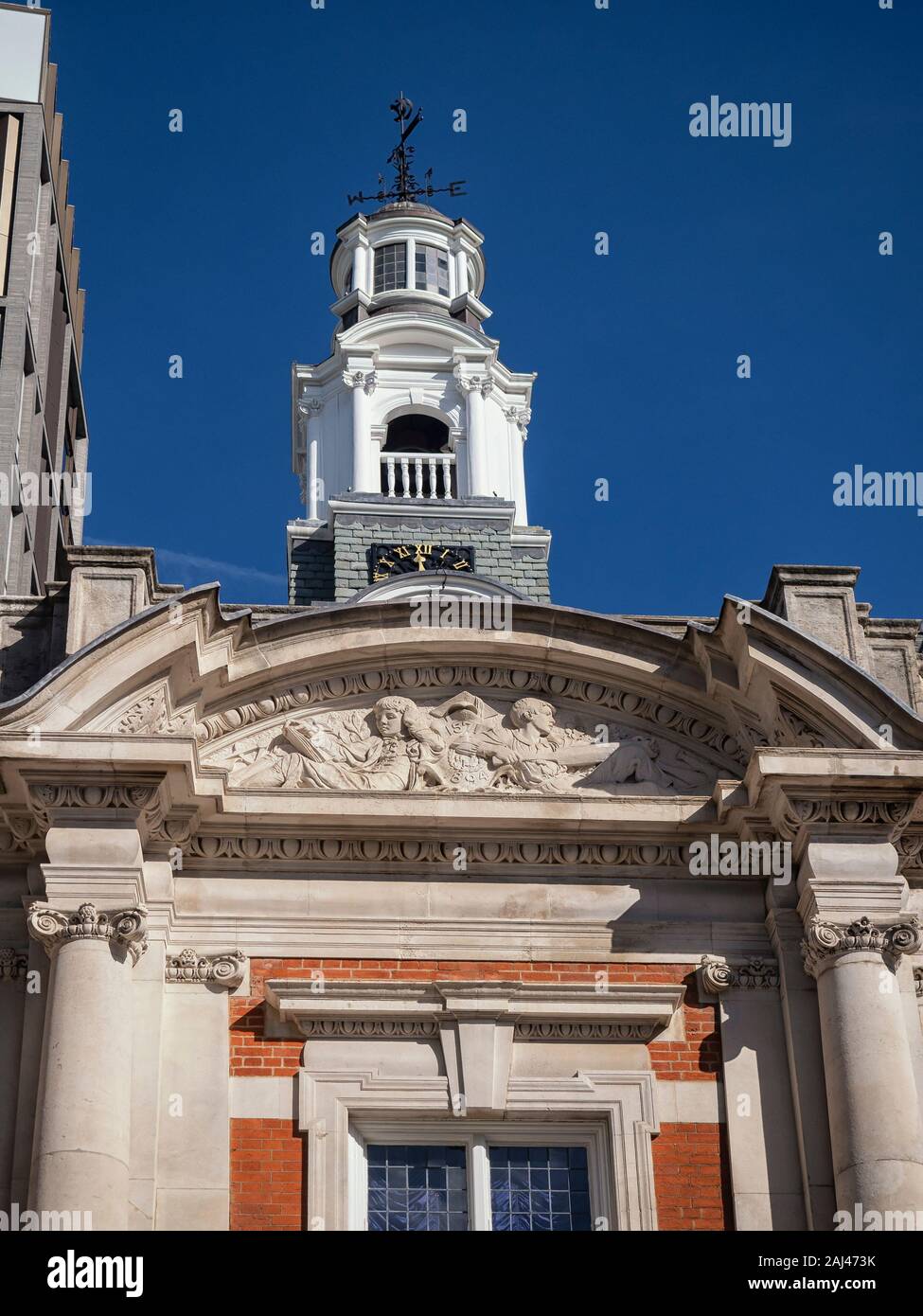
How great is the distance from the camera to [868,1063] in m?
13.6

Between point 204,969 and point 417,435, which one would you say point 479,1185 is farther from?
point 417,435

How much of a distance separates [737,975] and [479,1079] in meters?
1.96

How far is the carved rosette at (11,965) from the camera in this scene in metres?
14.1

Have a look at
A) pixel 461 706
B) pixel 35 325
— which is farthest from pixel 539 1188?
pixel 35 325

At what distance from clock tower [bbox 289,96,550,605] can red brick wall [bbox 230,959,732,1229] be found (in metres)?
19.4

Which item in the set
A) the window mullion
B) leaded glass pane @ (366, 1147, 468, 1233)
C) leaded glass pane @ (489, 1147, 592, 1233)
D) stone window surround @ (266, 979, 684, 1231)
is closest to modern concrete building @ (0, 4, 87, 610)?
stone window surround @ (266, 979, 684, 1231)

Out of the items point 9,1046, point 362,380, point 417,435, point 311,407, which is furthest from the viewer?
point 417,435

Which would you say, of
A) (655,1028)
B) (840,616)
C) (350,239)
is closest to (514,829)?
(655,1028)

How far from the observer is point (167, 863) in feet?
48.1

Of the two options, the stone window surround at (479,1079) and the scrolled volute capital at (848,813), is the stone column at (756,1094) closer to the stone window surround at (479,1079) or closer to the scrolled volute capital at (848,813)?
the stone window surround at (479,1079)

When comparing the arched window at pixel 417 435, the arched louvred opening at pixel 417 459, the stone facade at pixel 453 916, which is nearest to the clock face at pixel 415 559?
the arched louvred opening at pixel 417 459

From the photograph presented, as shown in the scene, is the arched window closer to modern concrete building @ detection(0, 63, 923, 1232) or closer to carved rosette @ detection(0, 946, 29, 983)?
modern concrete building @ detection(0, 63, 923, 1232)

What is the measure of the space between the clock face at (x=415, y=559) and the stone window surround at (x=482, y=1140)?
20.3m

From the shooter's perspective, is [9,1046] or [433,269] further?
[433,269]
